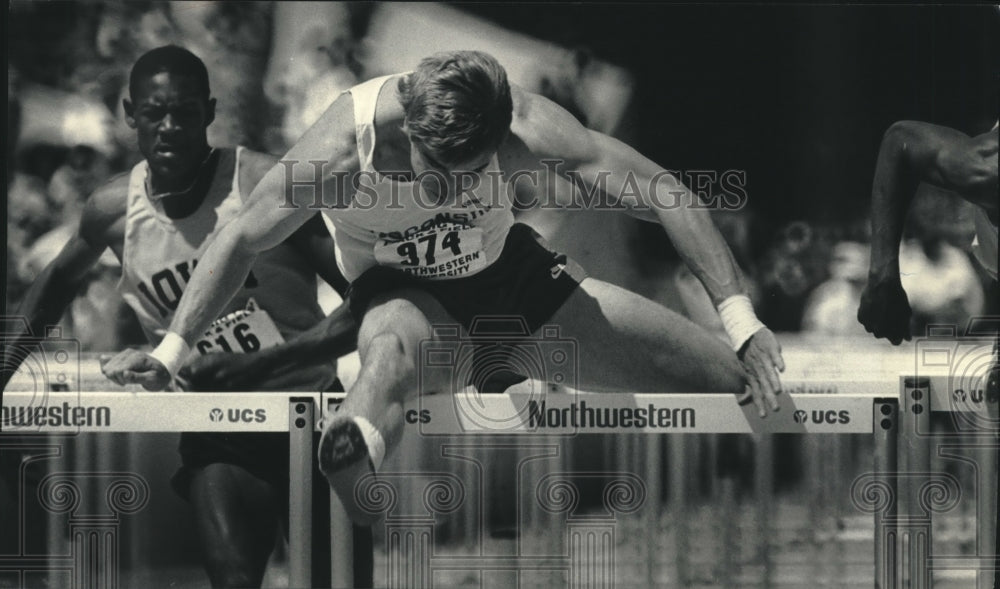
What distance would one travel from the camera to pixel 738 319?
3666mm

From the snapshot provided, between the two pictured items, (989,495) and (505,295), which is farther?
(989,495)

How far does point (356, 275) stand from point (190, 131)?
659mm

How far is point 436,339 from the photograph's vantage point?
3646 mm

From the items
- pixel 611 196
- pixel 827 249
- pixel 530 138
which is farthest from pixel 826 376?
pixel 530 138

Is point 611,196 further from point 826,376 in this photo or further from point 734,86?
point 826,376

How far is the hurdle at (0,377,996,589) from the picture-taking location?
11.9 feet

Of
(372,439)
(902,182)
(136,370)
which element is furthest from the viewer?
(902,182)

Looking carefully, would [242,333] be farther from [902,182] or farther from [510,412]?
[902,182]

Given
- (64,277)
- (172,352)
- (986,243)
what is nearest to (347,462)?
(172,352)

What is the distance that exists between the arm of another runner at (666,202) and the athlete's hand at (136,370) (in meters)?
1.24

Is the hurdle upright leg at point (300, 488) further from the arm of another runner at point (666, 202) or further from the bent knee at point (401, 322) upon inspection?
the arm of another runner at point (666, 202)

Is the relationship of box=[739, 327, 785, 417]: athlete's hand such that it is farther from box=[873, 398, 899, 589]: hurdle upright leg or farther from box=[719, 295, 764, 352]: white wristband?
box=[873, 398, 899, 589]: hurdle upright leg

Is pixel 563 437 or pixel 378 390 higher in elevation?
pixel 378 390

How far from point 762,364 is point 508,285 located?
80cm
